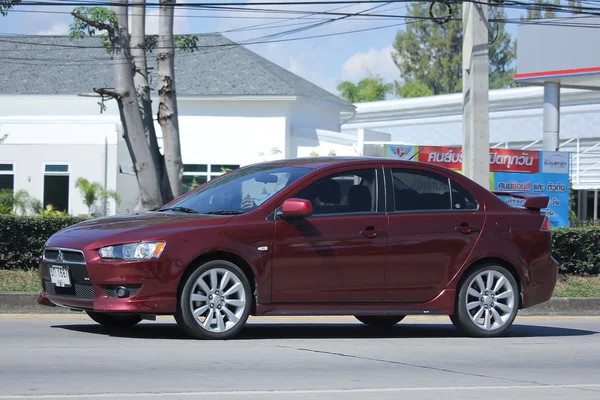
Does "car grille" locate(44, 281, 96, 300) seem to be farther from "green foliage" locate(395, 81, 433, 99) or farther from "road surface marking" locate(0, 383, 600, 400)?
"green foliage" locate(395, 81, 433, 99)

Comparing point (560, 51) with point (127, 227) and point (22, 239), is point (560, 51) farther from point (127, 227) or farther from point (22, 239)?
point (127, 227)

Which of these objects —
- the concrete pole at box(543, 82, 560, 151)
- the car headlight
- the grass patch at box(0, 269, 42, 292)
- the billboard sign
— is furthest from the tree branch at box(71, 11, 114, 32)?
the concrete pole at box(543, 82, 560, 151)

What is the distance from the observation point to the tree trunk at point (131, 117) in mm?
18359

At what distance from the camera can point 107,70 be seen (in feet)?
147

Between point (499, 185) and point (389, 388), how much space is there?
18585 mm

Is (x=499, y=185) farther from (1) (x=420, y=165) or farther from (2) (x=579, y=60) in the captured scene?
(1) (x=420, y=165)

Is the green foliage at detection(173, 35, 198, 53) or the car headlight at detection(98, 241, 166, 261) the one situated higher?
the green foliage at detection(173, 35, 198, 53)

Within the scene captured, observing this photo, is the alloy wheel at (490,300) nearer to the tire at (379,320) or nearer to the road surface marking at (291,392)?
the tire at (379,320)

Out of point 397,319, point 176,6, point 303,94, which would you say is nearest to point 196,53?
point 303,94

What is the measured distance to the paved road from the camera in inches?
284

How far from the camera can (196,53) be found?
4688cm

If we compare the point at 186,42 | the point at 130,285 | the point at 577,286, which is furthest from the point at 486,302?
the point at 186,42

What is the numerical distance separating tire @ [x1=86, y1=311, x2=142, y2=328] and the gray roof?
32.0 m

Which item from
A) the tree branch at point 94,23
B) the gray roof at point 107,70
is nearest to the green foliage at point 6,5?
the tree branch at point 94,23
